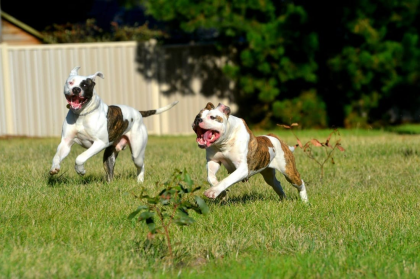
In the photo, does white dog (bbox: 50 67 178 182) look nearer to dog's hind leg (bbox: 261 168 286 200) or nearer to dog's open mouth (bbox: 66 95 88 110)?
dog's open mouth (bbox: 66 95 88 110)

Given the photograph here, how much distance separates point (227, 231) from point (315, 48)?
392 inches

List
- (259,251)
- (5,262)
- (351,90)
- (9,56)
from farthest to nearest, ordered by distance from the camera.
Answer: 1. (9,56)
2. (351,90)
3. (259,251)
4. (5,262)

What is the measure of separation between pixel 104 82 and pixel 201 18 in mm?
3260

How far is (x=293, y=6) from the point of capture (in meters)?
15.0

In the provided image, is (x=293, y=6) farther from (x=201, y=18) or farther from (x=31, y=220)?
(x=31, y=220)

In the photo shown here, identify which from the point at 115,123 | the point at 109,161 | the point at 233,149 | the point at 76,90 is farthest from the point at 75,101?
the point at 233,149

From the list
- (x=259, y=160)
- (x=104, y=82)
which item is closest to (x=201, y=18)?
(x=104, y=82)

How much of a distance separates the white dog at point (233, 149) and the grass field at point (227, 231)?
35cm

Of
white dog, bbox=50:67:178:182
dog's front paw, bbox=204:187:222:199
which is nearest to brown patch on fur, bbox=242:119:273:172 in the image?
dog's front paw, bbox=204:187:222:199

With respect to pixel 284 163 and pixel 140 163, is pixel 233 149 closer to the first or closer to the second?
pixel 284 163

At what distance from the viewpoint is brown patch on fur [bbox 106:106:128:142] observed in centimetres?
796

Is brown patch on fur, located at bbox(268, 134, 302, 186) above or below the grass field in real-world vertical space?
above

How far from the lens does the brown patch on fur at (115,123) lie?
26.1 feet

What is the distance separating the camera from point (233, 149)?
20.6ft
